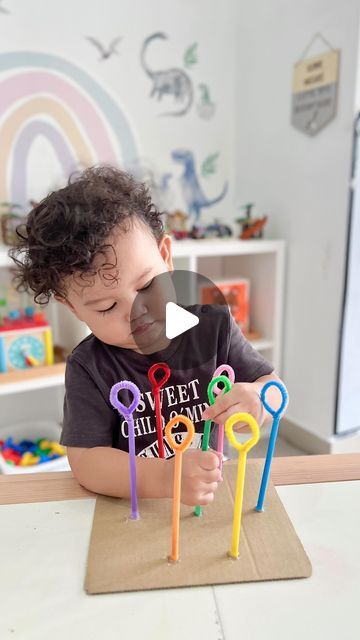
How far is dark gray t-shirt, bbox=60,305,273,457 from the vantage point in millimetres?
635

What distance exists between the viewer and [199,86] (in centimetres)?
186

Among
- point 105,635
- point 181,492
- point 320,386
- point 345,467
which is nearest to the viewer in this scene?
point 105,635

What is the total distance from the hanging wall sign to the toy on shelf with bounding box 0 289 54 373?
1.05 m

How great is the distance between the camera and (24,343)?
4.94 ft

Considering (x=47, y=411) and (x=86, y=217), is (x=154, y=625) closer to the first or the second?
(x=86, y=217)

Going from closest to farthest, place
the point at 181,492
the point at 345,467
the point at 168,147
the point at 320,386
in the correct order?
1. the point at 181,492
2. the point at 345,467
3. the point at 320,386
4. the point at 168,147

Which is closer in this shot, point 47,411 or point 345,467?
point 345,467

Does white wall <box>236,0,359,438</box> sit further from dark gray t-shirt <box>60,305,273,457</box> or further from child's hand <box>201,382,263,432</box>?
child's hand <box>201,382,263,432</box>

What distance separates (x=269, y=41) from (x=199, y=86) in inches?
11.1

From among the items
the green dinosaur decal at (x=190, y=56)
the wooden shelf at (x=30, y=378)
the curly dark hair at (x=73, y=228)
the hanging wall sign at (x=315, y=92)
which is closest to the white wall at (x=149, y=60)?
the green dinosaur decal at (x=190, y=56)

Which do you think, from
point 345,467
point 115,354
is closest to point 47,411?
point 115,354
